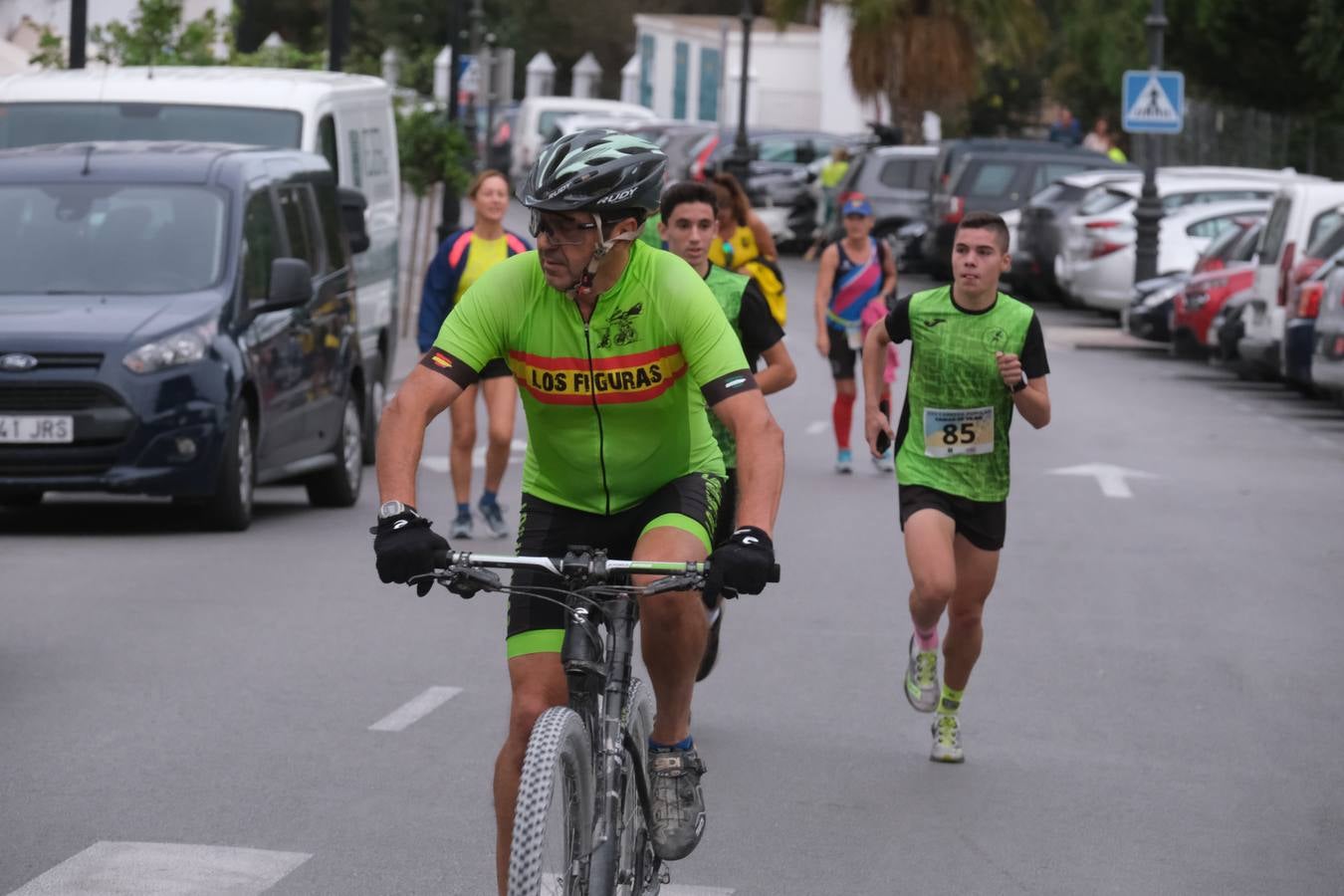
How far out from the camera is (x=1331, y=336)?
21.0m

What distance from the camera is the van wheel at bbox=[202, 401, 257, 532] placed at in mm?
13320

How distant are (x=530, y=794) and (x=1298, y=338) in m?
18.8

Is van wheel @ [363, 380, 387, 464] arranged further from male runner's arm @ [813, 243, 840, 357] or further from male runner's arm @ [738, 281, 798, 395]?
male runner's arm @ [738, 281, 798, 395]

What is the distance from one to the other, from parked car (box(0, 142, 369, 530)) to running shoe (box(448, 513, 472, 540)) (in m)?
1.08

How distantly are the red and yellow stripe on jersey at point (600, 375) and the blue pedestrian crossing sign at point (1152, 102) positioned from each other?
2749 cm

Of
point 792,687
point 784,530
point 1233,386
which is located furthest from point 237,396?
point 1233,386

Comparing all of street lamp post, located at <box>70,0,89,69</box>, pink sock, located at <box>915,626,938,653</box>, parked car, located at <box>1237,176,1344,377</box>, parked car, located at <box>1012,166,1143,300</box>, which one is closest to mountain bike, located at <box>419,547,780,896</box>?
pink sock, located at <box>915,626,938,653</box>

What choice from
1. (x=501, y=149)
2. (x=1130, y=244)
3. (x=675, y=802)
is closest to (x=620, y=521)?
(x=675, y=802)

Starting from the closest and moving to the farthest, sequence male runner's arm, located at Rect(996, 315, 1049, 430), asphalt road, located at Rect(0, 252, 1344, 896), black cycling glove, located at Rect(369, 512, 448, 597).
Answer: black cycling glove, located at Rect(369, 512, 448, 597), asphalt road, located at Rect(0, 252, 1344, 896), male runner's arm, located at Rect(996, 315, 1049, 430)

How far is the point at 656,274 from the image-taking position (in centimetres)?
560

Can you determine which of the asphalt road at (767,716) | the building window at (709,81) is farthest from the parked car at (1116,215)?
the building window at (709,81)

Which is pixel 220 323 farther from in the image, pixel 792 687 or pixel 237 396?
pixel 792 687

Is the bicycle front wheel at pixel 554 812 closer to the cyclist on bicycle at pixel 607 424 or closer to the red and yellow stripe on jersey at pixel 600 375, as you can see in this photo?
the cyclist on bicycle at pixel 607 424

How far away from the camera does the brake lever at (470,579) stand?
16.1 ft
